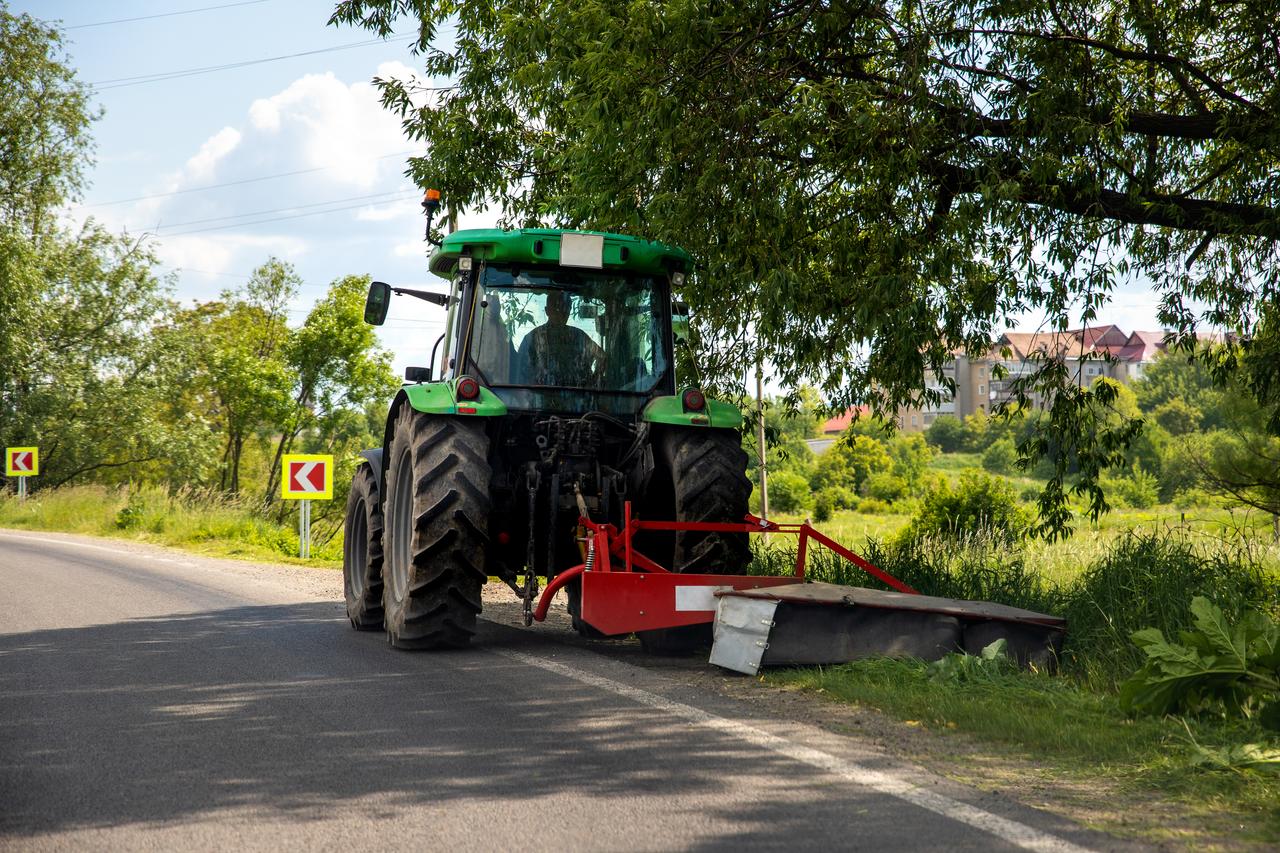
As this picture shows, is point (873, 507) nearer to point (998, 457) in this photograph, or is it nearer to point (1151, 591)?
point (998, 457)

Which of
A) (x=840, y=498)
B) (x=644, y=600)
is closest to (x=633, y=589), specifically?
(x=644, y=600)

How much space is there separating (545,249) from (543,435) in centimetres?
121

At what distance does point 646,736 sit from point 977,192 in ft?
15.7

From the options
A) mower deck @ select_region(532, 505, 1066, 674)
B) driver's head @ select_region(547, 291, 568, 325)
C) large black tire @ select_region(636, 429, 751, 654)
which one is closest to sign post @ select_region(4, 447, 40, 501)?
driver's head @ select_region(547, 291, 568, 325)

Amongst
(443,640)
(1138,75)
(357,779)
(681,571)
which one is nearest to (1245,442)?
(1138,75)

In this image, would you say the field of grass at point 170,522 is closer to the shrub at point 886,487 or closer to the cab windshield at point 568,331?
the cab windshield at point 568,331

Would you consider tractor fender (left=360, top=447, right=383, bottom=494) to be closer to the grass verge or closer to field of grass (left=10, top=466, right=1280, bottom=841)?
field of grass (left=10, top=466, right=1280, bottom=841)

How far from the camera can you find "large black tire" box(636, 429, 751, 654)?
7.28 metres

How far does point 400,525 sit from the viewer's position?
25.7 ft

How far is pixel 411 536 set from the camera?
7152 millimetres

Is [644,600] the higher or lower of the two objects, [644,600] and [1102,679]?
the higher

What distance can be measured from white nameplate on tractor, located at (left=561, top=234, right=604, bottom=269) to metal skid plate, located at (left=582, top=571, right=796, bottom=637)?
2243 millimetres

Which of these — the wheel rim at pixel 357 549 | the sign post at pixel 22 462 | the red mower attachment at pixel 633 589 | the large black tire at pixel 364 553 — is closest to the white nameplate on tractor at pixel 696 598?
the red mower attachment at pixel 633 589

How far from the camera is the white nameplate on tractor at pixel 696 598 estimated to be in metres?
6.46
